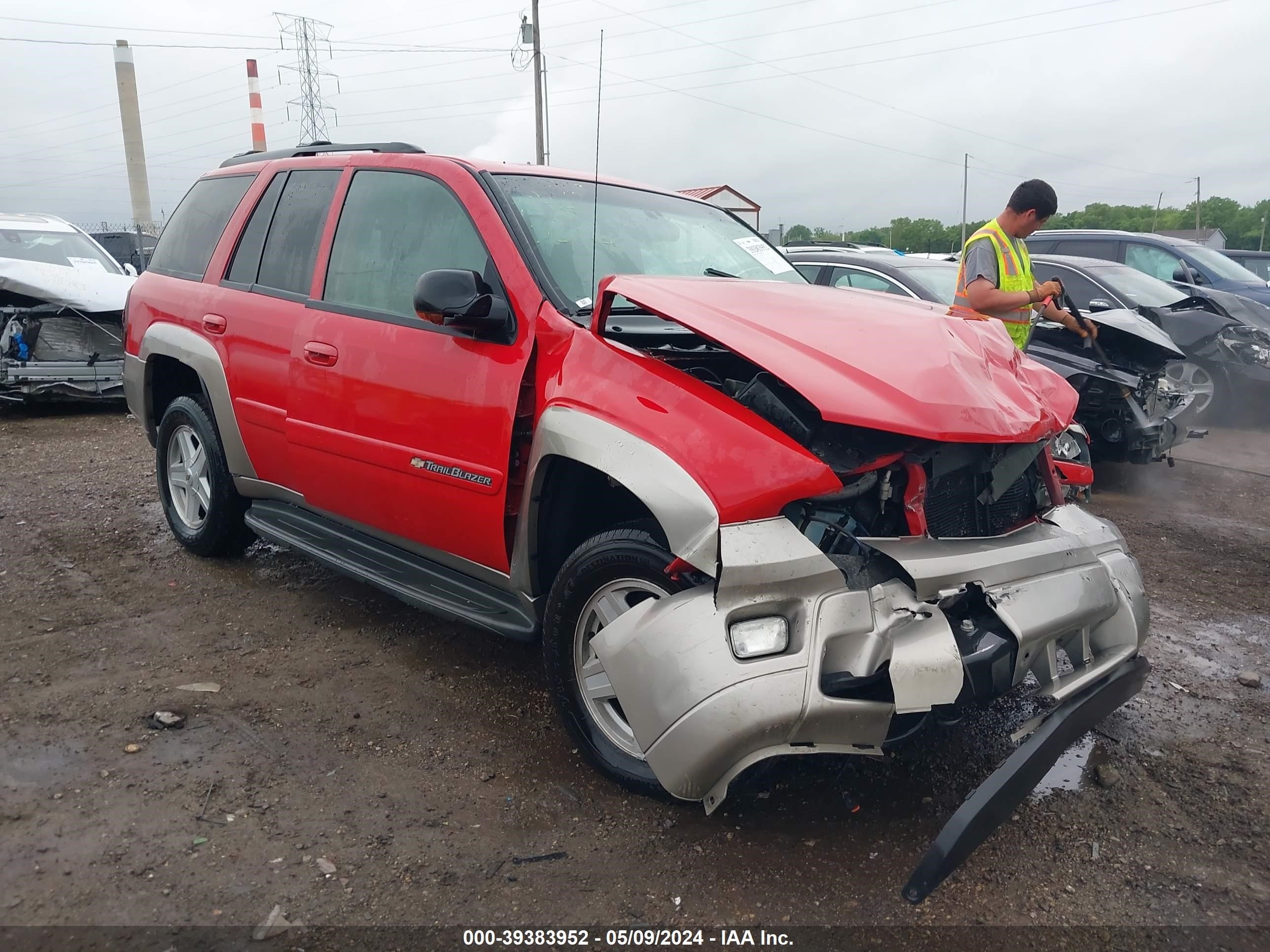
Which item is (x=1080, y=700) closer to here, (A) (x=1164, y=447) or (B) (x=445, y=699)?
(B) (x=445, y=699)

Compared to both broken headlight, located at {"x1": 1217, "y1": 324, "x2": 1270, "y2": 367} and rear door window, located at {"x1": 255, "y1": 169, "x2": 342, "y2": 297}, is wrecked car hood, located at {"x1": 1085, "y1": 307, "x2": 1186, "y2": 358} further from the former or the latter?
rear door window, located at {"x1": 255, "y1": 169, "x2": 342, "y2": 297}

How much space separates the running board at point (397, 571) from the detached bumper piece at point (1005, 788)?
1.37 metres

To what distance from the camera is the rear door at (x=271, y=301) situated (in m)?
3.80

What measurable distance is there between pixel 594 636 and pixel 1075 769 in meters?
1.61

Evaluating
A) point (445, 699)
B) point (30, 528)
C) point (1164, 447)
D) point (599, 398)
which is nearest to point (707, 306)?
point (599, 398)

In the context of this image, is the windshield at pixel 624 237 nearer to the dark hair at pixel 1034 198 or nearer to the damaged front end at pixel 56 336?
the dark hair at pixel 1034 198

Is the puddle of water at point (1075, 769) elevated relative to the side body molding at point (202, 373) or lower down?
lower down

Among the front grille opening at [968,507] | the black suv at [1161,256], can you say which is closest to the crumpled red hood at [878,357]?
the front grille opening at [968,507]

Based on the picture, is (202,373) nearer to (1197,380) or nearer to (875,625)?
(875,625)

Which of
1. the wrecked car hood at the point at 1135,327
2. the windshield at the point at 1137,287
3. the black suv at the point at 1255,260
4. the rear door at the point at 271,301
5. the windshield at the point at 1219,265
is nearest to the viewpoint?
the rear door at the point at 271,301

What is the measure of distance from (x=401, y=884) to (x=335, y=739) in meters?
0.82

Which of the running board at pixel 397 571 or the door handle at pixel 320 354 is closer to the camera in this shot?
the running board at pixel 397 571

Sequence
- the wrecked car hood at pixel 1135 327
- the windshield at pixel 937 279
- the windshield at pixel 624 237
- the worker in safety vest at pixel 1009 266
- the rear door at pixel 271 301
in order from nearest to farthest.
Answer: the windshield at pixel 624 237
the rear door at pixel 271 301
the worker in safety vest at pixel 1009 266
the wrecked car hood at pixel 1135 327
the windshield at pixel 937 279

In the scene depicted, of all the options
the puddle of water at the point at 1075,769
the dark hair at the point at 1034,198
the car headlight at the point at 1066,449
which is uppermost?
the dark hair at the point at 1034,198
